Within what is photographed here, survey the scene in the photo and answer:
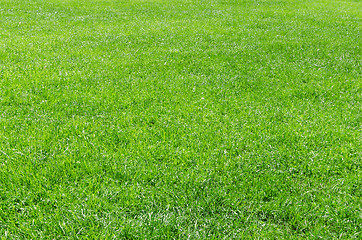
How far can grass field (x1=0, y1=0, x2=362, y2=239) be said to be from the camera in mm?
3123

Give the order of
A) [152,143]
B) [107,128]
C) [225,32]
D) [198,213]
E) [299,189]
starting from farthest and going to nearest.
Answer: [225,32], [107,128], [152,143], [299,189], [198,213]

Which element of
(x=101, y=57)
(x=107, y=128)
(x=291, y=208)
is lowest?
(x=291, y=208)

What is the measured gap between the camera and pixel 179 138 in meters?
4.43

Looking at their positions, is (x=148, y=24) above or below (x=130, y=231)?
above

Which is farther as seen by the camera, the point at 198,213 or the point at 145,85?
the point at 145,85

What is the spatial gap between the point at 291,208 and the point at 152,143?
6.34 ft

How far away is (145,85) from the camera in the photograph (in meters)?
6.16

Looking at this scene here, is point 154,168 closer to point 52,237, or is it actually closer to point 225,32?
point 52,237

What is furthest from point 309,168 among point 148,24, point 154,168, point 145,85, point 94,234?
point 148,24

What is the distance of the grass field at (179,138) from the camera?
3123mm

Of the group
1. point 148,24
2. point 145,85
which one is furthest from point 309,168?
point 148,24

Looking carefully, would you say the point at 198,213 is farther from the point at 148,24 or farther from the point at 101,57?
the point at 148,24

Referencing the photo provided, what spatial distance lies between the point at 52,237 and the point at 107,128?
1.98m

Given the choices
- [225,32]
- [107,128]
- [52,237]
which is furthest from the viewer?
[225,32]
